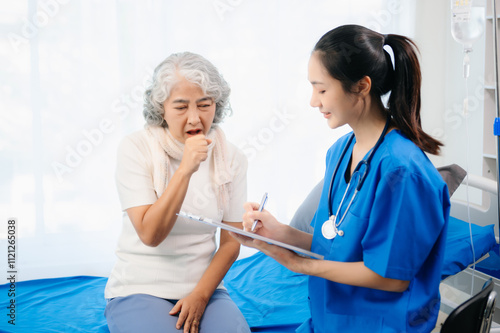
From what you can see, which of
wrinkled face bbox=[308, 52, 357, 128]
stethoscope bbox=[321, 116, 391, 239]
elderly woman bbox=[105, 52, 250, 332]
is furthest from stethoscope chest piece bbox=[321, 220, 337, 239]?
elderly woman bbox=[105, 52, 250, 332]

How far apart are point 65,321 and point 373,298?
1.24m

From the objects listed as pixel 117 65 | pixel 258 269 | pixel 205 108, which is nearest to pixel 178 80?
pixel 205 108

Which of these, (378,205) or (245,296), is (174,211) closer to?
(378,205)

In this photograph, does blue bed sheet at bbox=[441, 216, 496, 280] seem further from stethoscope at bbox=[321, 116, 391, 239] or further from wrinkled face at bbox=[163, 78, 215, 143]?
wrinkled face at bbox=[163, 78, 215, 143]

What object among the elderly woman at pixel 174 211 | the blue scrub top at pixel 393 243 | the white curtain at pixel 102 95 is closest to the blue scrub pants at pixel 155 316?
the elderly woman at pixel 174 211

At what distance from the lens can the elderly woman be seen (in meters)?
1.36

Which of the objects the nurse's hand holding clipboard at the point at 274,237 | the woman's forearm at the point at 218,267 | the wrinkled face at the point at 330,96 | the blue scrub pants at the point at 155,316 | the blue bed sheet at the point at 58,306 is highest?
the wrinkled face at the point at 330,96

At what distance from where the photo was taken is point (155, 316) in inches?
53.5

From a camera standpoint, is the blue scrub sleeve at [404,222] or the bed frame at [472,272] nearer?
the blue scrub sleeve at [404,222]

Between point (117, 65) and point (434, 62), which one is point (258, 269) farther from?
point (434, 62)

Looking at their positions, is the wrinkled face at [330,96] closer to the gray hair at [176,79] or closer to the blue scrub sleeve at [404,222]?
the blue scrub sleeve at [404,222]

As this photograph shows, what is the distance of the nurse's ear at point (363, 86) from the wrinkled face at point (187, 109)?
1.57 feet

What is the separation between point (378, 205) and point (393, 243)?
0.29 ft

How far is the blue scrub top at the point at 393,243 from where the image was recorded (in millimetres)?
1056
